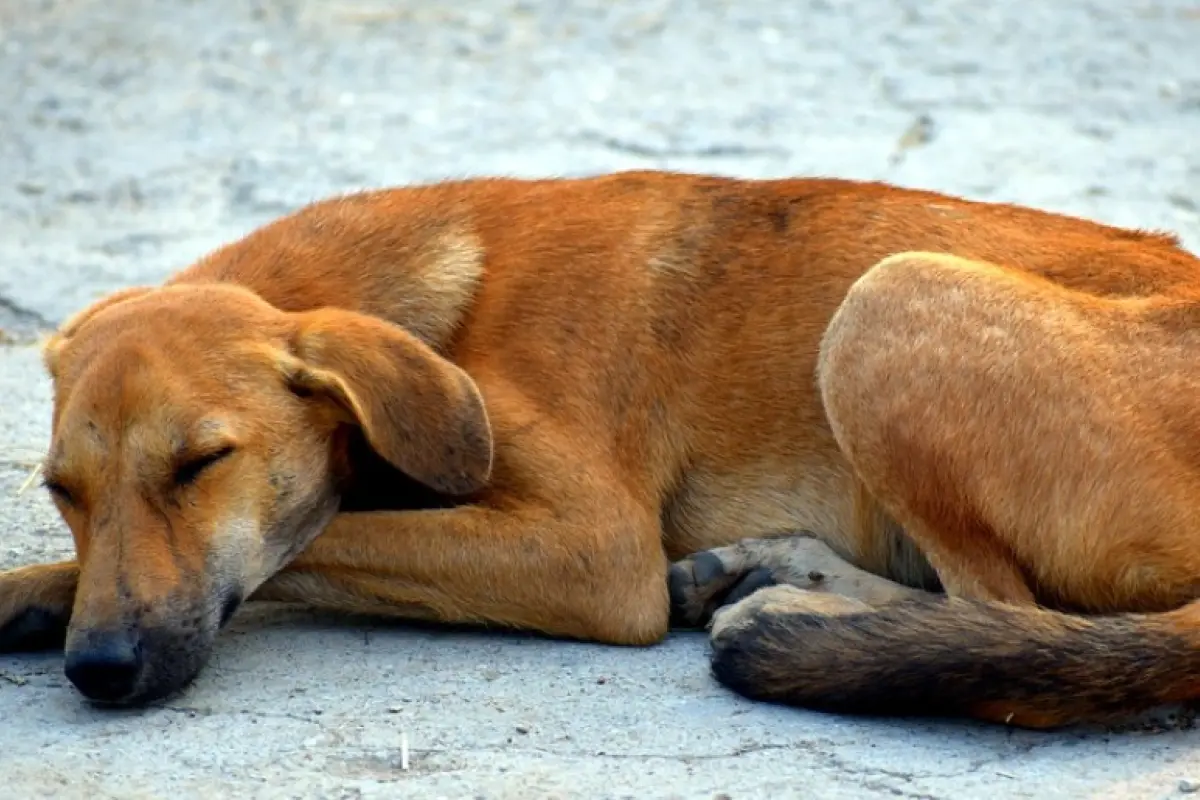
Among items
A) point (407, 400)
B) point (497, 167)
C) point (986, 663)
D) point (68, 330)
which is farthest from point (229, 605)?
point (497, 167)

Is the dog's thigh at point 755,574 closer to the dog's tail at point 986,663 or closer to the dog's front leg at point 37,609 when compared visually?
the dog's tail at point 986,663

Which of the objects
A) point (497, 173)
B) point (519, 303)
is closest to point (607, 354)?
point (519, 303)

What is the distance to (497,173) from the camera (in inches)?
310

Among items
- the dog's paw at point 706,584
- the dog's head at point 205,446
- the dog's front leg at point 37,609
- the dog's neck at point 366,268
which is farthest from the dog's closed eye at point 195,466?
the dog's paw at point 706,584

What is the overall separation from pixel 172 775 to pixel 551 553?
3.39 ft

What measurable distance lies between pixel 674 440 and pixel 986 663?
3.41ft

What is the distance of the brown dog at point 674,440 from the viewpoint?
3.92m

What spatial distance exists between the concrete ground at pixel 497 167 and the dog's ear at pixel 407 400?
0.43 meters

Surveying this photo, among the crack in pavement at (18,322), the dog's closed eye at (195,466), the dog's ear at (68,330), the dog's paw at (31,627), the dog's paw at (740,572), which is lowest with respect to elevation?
the crack in pavement at (18,322)

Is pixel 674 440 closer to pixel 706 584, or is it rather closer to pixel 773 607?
pixel 706 584

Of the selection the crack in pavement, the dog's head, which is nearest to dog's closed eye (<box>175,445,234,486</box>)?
the dog's head

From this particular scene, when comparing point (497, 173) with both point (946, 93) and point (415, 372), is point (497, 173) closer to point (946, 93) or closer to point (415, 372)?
point (946, 93)

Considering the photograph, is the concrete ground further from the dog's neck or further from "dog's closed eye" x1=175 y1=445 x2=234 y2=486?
the dog's neck

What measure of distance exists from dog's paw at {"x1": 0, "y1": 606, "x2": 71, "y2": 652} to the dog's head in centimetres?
29
